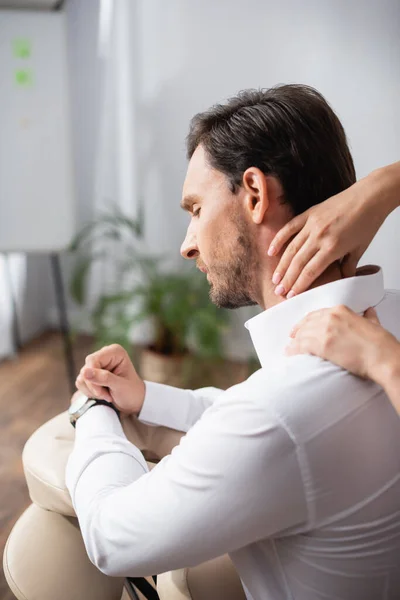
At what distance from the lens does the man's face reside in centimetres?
106

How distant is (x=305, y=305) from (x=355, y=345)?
180mm

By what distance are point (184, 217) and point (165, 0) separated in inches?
46.8

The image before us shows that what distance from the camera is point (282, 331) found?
0.98 metres

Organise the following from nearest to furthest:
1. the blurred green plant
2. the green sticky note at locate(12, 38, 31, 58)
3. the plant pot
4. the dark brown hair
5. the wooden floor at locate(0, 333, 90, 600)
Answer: the dark brown hair
the wooden floor at locate(0, 333, 90, 600)
the green sticky note at locate(12, 38, 31, 58)
the blurred green plant
the plant pot

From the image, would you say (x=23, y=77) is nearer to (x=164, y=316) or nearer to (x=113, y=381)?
(x=164, y=316)

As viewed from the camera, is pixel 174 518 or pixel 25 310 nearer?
pixel 174 518

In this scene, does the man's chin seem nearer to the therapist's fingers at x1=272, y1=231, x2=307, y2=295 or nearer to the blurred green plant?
the therapist's fingers at x1=272, y1=231, x2=307, y2=295

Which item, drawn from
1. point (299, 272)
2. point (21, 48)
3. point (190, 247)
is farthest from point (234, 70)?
point (299, 272)

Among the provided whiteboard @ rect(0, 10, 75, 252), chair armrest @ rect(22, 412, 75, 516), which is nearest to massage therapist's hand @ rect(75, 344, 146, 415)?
chair armrest @ rect(22, 412, 75, 516)

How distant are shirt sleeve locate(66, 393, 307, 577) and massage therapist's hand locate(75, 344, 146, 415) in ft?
1.05

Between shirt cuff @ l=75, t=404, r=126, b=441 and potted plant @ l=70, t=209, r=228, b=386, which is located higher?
shirt cuff @ l=75, t=404, r=126, b=441

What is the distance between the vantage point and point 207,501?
30.6 inches

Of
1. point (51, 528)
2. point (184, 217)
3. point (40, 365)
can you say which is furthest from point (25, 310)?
point (51, 528)

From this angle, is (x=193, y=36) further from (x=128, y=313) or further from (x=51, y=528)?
(x=51, y=528)
